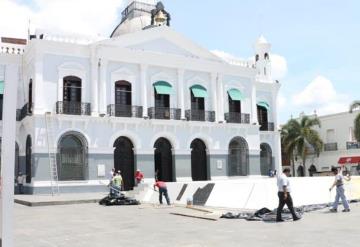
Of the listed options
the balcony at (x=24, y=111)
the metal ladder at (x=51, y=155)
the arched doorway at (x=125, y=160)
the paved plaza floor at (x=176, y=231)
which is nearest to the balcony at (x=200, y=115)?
the arched doorway at (x=125, y=160)

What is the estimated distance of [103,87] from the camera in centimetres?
2756

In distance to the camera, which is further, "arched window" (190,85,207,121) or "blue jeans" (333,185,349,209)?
"arched window" (190,85,207,121)

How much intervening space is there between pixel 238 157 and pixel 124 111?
9.49m

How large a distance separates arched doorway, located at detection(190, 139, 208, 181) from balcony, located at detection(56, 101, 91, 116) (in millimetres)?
7882

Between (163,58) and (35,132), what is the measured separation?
949 cm

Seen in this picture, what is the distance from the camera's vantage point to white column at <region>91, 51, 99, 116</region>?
27.1 meters

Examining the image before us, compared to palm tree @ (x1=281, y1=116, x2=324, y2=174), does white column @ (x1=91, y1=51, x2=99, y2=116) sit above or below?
above

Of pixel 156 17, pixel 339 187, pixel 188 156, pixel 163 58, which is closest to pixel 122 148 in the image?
pixel 188 156

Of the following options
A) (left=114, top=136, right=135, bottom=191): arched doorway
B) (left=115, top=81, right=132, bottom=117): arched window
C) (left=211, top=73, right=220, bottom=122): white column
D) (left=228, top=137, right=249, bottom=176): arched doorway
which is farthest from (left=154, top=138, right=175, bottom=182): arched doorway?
(left=228, top=137, right=249, bottom=176): arched doorway

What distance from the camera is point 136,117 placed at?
2808cm

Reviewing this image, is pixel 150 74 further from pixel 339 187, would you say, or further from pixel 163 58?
pixel 339 187

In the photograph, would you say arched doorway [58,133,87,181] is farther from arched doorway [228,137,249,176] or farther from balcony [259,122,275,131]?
balcony [259,122,275,131]

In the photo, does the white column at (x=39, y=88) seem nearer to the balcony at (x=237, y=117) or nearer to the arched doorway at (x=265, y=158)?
the balcony at (x=237, y=117)

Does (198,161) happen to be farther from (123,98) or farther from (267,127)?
(267,127)
